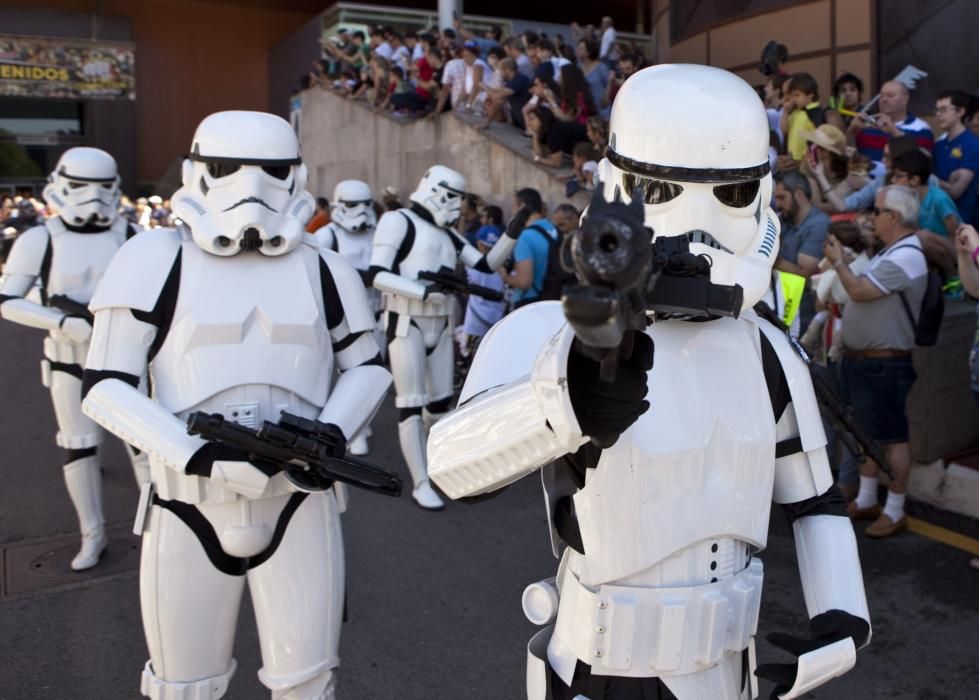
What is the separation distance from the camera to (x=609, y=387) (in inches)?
52.9

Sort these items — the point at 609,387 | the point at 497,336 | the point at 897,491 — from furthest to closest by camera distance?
the point at 897,491 < the point at 497,336 < the point at 609,387

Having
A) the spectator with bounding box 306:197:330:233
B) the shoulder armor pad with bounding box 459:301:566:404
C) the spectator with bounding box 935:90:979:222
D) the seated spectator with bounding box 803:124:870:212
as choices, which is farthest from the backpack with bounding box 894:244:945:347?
the spectator with bounding box 306:197:330:233

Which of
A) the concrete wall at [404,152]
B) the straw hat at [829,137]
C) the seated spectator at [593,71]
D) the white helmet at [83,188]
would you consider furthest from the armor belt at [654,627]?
the seated spectator at [593,71]

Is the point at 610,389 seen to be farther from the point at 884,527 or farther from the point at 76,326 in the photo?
the point at 76,326

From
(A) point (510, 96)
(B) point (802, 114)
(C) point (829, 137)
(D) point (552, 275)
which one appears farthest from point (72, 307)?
(A) point (510, 96)

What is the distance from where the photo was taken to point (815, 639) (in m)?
1.75

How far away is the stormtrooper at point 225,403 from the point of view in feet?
8.31

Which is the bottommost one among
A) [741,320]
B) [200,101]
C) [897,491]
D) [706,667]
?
[897,491]

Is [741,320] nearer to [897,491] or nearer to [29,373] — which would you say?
[897,491]

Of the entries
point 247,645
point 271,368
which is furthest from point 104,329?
point 247,645

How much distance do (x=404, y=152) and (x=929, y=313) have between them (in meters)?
9.18

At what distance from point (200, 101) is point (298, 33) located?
445 cm

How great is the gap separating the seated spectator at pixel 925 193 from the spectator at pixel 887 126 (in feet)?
2.56

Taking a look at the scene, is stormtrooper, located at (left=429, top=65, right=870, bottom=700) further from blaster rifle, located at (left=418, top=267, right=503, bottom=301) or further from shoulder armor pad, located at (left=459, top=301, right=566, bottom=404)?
blaster rifle, located at (left=418, top=267, right=503, bottom=301)
